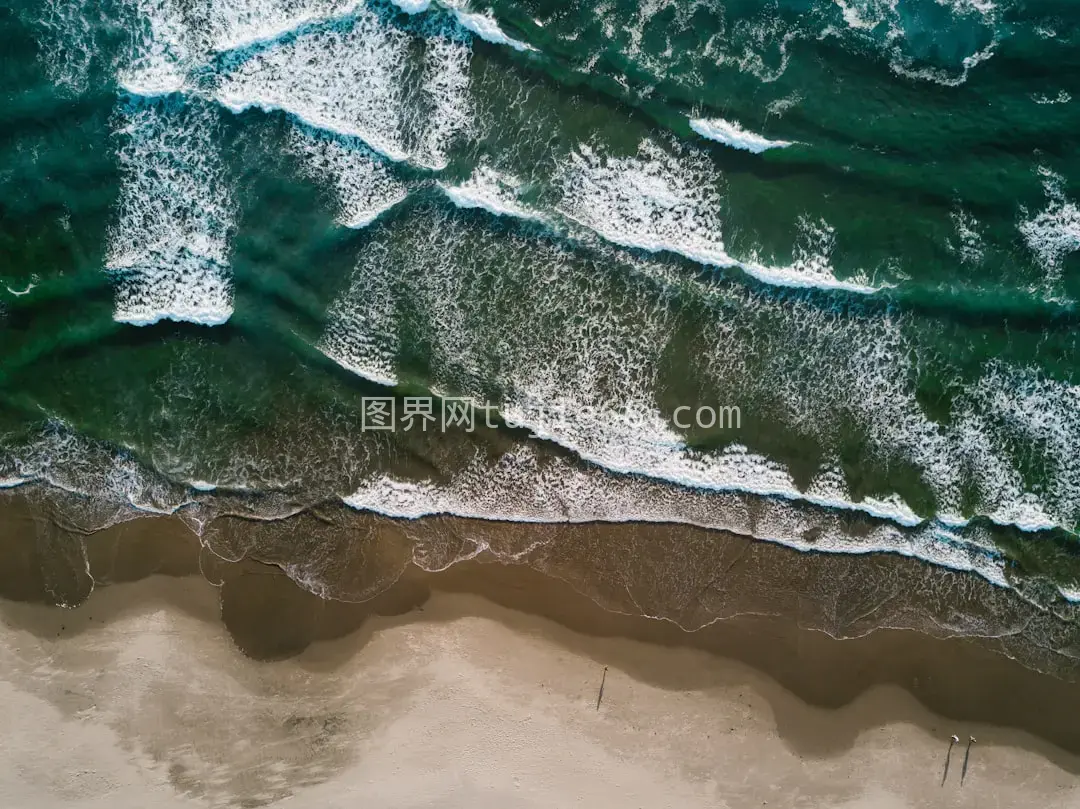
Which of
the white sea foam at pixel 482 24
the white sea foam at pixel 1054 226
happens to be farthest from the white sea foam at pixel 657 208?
the white sea foam at pixel 1054 226

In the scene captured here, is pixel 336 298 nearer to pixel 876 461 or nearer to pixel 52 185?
pixel 52 185

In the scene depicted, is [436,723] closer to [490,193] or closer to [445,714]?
[445,714]

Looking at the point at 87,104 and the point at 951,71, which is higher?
the point at 951,71

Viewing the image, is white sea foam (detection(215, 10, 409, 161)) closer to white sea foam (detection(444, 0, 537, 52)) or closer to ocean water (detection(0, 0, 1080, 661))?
ocean water (detection(0, 0, 1080, 661))

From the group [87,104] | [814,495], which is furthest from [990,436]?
[87,104]

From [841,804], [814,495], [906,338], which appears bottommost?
[841,804]

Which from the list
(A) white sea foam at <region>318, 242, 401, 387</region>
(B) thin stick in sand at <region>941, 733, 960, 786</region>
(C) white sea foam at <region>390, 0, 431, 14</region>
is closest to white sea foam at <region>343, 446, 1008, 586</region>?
(A) white sea foam at <region>318, 242, 401, 387</region>

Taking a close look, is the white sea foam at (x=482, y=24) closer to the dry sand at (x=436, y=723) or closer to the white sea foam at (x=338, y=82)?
the white sea foam at (x=338, y=82)
